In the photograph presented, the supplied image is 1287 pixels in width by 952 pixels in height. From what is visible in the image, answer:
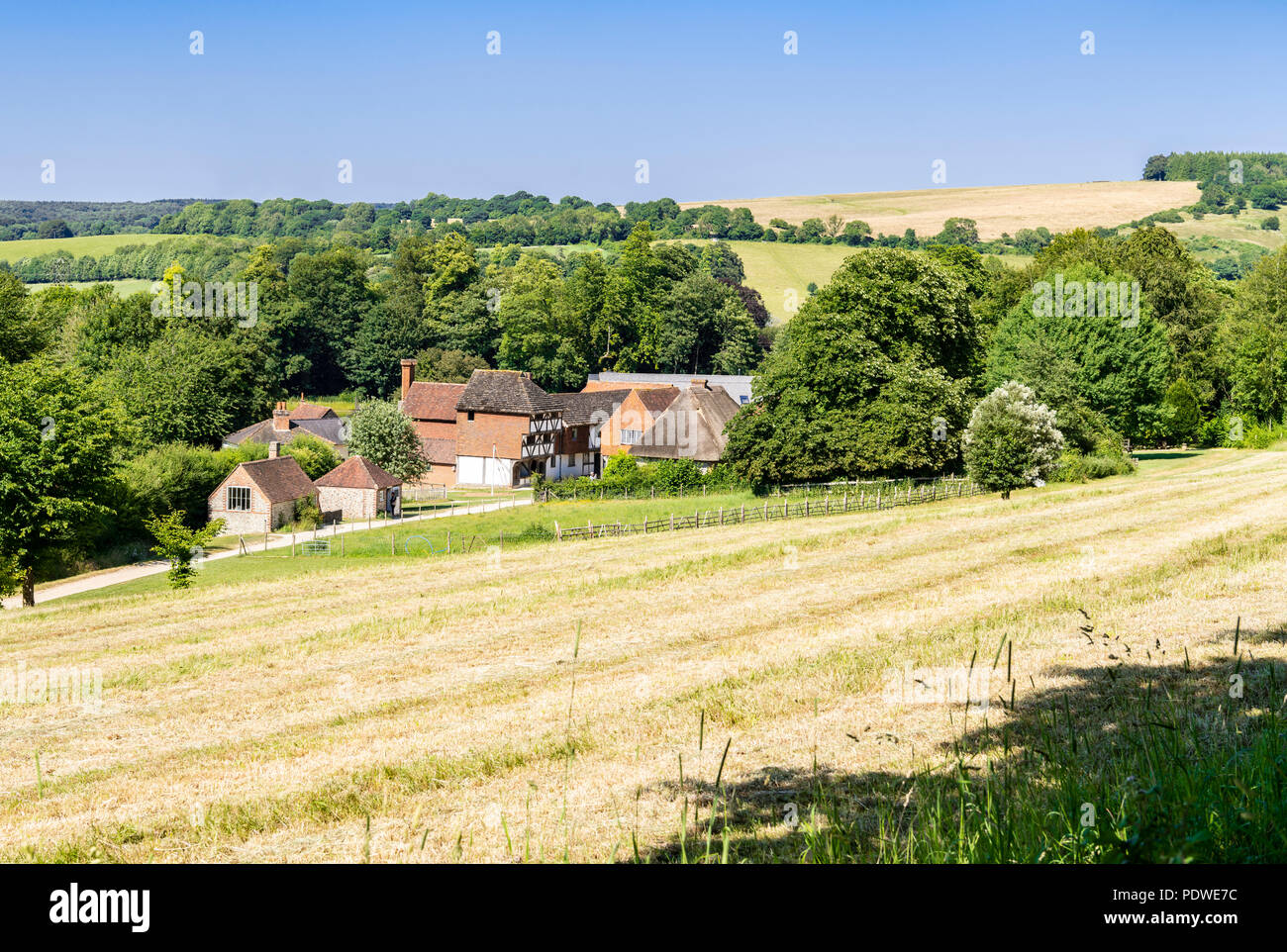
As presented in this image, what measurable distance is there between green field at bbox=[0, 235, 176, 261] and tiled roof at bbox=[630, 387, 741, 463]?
5089 inches

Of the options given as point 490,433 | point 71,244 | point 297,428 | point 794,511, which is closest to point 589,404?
point 490,433

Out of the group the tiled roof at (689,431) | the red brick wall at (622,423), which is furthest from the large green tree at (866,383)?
the red brick wall at (622,423)

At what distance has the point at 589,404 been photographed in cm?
8062

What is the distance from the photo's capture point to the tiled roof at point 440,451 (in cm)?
7569

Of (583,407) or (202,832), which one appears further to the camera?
(583,407)

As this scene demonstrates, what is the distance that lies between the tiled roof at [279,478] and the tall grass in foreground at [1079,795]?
5146cm

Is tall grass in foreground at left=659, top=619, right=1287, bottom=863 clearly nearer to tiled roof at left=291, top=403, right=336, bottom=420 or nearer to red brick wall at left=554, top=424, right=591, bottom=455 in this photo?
red brick wall at left=554, top=424, right=591, bottom=455

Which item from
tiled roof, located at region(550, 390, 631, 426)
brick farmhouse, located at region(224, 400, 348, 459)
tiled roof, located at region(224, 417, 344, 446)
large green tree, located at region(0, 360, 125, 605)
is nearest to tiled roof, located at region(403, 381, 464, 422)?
brick farmhouse, located at region(224, 400, 348, 459)

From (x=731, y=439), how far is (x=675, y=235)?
147m

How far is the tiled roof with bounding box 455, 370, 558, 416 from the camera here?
72812 mm

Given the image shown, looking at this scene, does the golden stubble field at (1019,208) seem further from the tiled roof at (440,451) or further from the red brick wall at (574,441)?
the tiled roof at (440,451)

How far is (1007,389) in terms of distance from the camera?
144ft
